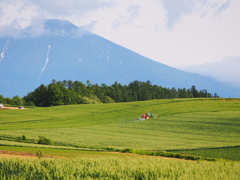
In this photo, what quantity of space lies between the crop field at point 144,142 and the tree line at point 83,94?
39.3 metres

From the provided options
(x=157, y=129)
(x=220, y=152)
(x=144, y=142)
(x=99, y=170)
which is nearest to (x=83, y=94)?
(x=157, y=129)

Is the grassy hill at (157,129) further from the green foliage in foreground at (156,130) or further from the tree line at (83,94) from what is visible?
the tree line at (83,94)

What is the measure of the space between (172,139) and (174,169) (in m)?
22.9

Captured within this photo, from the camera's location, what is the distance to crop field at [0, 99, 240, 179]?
15.5 m

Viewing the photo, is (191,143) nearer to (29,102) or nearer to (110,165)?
(110,165)

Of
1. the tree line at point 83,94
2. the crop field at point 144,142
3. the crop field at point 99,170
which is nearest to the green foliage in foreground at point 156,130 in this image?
the crop field at point 144,142

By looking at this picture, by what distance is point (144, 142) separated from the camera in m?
36.8

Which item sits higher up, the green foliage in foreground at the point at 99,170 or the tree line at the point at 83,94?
the tree line at the point at 83,94

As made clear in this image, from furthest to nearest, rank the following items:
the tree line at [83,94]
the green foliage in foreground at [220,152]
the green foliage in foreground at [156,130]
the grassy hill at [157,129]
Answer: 1. the tree line at [83,94]
2. the grassy hill at [157,129]
3. the green foliage in foreground at [156,130]
4. the green foliage in foreground at [220,152]

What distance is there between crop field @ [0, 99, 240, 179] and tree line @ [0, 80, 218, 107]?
1548 inches

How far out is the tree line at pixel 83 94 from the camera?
4422 inches

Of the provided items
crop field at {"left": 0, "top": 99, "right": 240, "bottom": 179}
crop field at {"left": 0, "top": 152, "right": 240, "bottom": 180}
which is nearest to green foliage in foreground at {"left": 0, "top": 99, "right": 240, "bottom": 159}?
crop field at {"left": 0, "top": 99, "right": 240, "bottom": 179}

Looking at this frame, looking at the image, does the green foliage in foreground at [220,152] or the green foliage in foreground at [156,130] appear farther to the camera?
the green foliage in foreground at [156,130]

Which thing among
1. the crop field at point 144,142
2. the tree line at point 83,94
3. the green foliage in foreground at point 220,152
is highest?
the tree line at point 83,94
